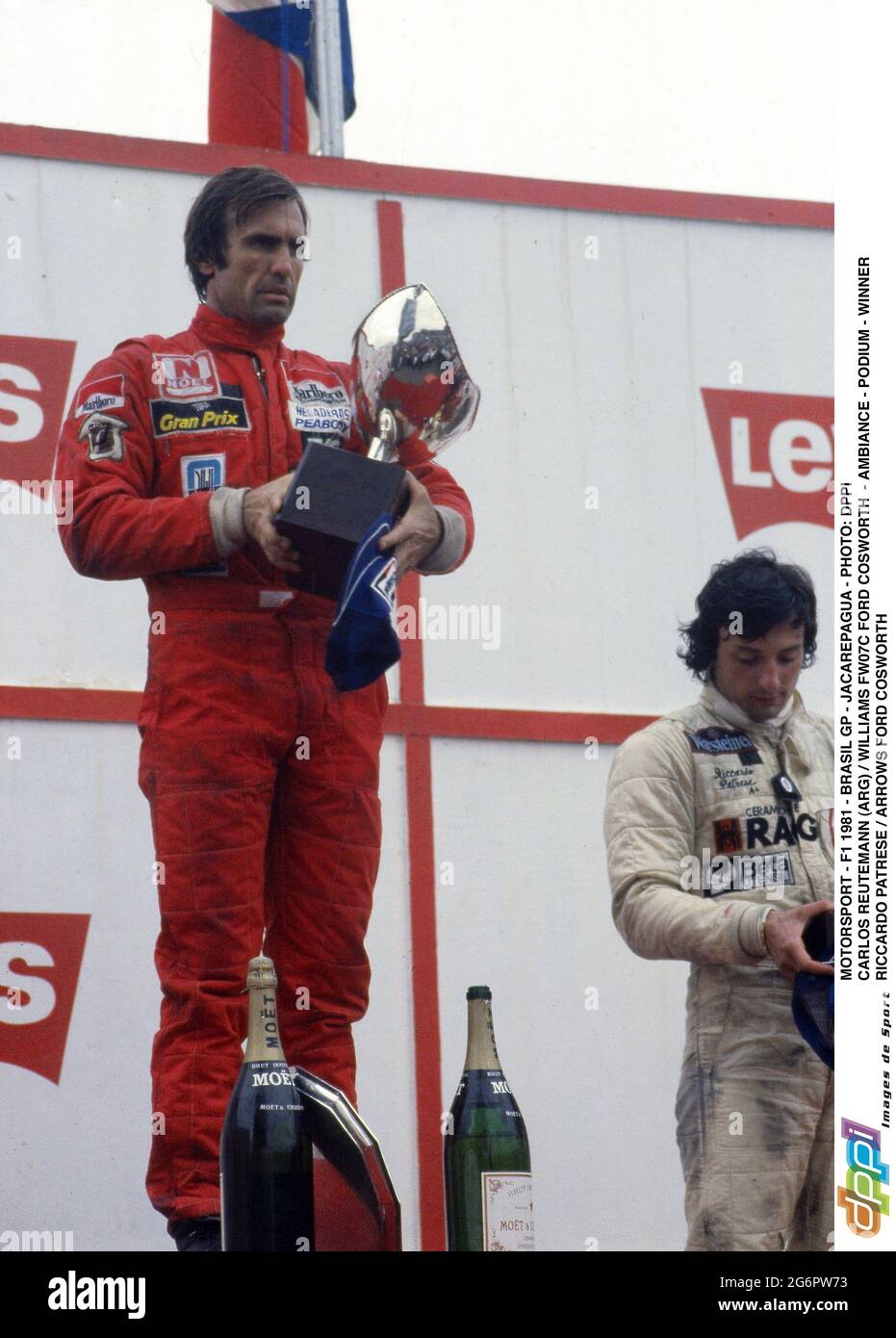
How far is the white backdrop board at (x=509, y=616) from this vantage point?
3119 mm

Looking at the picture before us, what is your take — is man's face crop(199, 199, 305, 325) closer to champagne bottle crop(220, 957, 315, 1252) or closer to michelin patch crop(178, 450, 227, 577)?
michelin patch crop(178, 450, 227, 577)

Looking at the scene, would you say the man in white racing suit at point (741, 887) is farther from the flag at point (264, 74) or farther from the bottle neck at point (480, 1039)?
the flag at point (264, 74)

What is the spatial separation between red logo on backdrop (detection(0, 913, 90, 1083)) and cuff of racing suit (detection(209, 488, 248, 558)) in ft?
1.93

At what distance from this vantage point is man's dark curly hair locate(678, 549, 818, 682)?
3117 millimetres

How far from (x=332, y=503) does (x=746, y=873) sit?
28.7 inches

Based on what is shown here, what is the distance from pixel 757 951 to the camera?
2816mm

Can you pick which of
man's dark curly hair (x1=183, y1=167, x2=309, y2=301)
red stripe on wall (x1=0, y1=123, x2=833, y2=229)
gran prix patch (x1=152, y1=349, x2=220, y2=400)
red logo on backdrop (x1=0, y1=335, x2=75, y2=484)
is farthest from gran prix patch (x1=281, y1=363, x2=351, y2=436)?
red stripe on wall (x1=0, y1=123, x2=833, y2=229)

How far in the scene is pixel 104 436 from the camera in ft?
9.90

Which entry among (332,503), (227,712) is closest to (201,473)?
(332,503)

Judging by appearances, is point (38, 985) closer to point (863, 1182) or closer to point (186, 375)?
point (186, 375)

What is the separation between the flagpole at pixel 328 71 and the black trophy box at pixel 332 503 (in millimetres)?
877

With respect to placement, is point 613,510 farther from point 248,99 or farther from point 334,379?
point 248,99

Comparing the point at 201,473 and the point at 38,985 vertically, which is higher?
the point at 201,473
